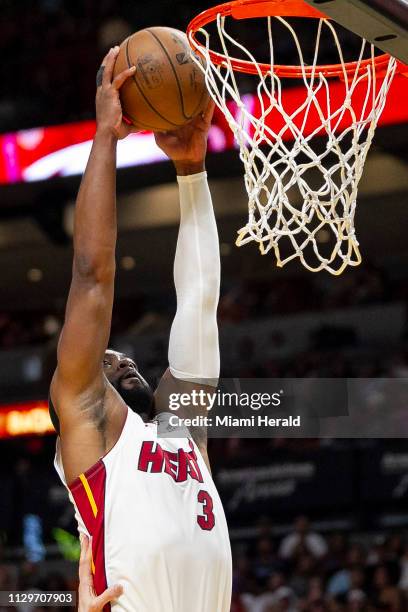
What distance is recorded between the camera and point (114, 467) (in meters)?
2.81

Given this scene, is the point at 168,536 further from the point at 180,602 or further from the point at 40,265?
the point at 40,265

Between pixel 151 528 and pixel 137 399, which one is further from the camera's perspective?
pixel 137 399

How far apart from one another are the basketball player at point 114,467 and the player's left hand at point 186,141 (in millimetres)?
259

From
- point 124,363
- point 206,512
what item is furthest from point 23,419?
point 206,512

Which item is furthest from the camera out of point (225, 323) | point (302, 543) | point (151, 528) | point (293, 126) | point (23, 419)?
point (23, 419)

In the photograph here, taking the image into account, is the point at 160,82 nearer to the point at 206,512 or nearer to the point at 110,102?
the point at 110,102

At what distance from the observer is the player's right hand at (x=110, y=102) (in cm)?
285

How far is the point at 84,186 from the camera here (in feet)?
9.21

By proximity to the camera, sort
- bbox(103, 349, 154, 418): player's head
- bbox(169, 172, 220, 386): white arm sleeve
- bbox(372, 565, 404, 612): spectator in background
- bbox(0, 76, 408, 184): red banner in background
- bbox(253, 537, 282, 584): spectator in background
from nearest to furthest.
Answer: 1. bbox(169, 172, 220, 386): white arm sleeve
2. bbox(103, 349, 154, 418): player's head
3. bbox(372, 565, 404, 612): spectator in background
4. bbox(253, 537, 282, 584): spectator in background
5. bbox(0, 76, 408, 184): red banner in background

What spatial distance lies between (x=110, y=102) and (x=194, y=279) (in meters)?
0.54

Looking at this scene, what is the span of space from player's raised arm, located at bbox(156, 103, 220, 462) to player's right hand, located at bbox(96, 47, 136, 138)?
0.84 ft

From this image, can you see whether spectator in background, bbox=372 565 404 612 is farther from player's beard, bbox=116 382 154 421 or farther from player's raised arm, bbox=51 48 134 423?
player's raised arm, bbox=51 48 134 423

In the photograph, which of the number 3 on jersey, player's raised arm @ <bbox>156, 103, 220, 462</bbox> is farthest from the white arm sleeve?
the number 3 on jersey

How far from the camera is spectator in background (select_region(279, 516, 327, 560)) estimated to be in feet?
30.0
